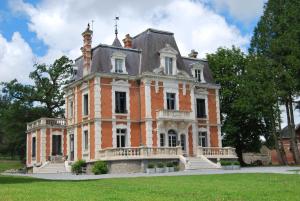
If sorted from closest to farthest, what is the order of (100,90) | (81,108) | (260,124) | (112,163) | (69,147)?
1. (112,163)
2. (100,90)
3. (81,108)
4. (69,147)
5. (260,124)

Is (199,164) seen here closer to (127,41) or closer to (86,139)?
(86,139)

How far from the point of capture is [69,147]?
36.1 m

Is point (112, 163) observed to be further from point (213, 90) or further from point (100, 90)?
point (213, 90)

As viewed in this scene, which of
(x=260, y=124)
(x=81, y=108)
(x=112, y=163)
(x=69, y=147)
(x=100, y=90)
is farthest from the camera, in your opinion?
(x=260, y=124)

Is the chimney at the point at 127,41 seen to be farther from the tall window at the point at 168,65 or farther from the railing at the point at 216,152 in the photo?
the railing at the point at 216,152

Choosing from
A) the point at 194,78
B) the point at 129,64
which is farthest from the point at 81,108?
the point at 194,78

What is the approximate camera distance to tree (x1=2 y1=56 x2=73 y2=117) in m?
48.0

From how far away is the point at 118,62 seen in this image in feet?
109

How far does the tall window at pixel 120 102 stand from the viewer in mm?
32469

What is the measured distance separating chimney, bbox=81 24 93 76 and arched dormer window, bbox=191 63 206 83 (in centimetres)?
933

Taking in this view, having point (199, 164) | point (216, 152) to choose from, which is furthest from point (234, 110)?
point (199, 164)

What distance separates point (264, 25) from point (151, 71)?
1092cm

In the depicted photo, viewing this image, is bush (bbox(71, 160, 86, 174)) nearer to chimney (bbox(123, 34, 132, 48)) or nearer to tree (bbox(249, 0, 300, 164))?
chimney (bbox(123, 34, 132, 48))


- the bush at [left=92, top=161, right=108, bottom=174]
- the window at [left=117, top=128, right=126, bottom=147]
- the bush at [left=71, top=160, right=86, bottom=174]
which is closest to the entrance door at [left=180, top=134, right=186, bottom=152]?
the window at [left=117, top=128, right=126, bottom=147]
